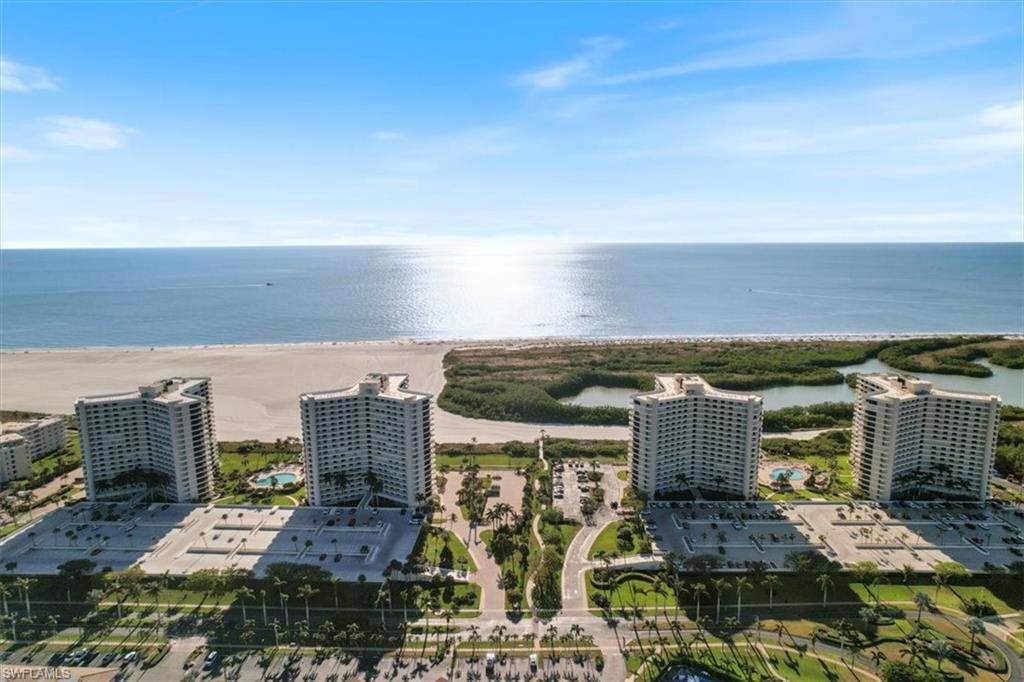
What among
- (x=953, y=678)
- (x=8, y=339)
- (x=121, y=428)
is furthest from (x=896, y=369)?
(x=8, y=339)

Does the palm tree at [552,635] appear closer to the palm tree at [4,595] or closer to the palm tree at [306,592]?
the palm tree at [306,592]


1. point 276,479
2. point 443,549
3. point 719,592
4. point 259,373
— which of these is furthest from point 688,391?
point 259,373

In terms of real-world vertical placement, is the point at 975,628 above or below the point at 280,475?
below

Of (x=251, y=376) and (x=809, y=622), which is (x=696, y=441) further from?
(x=251, y=376)

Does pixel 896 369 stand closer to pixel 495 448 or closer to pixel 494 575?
pixel 495 448

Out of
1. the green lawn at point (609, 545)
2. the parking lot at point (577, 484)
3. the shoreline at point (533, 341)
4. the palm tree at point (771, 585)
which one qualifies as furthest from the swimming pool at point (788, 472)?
the shoreline at point (533, 341)
